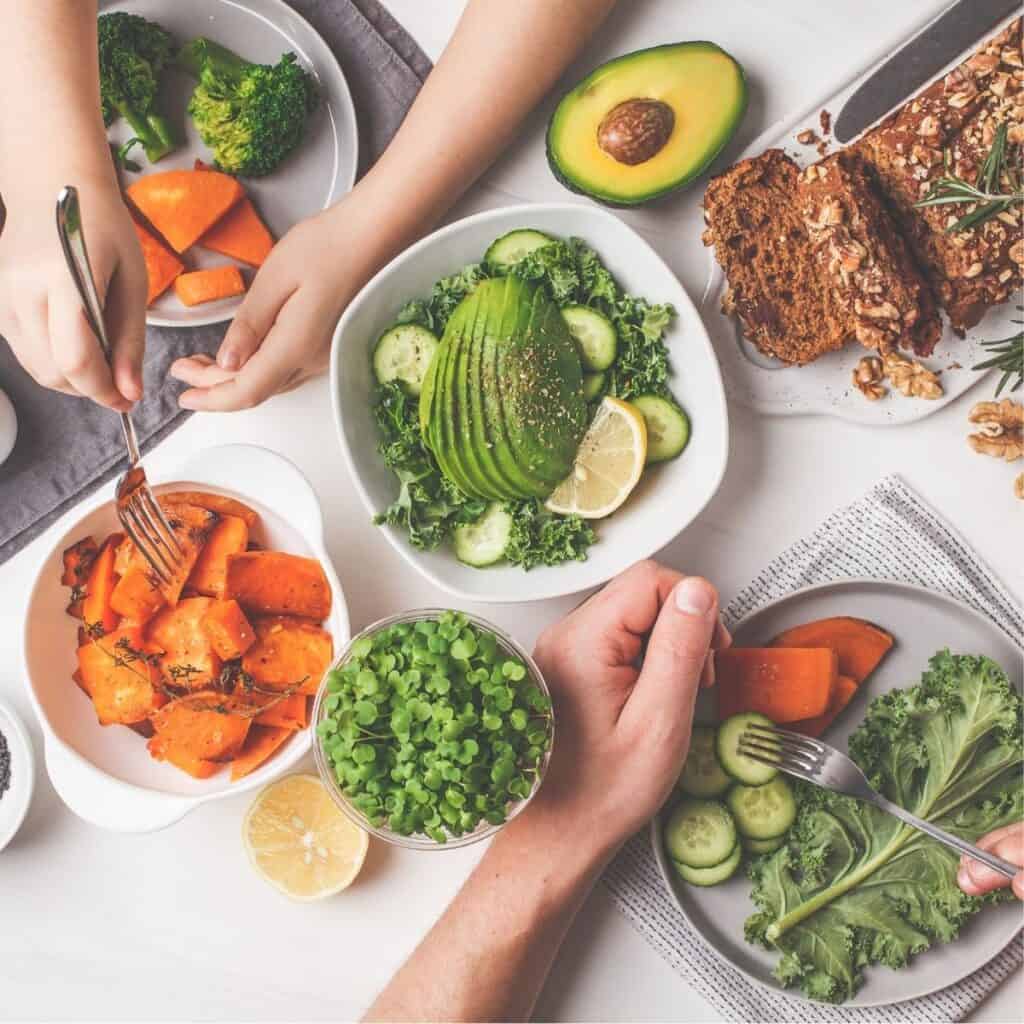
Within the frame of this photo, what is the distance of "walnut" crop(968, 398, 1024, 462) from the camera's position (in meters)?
1.49

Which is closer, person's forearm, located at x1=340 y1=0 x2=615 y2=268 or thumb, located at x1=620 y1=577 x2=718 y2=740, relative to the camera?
thumb, located at x1=620 y1=577 x2=718 y2=740

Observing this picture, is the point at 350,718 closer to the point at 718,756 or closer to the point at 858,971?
the point at 718,756

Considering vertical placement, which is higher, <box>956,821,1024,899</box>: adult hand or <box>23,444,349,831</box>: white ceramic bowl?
<box>956,821,1024,899</box>: adult hand

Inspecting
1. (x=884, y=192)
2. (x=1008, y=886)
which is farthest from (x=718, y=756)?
(x=884, y=192)

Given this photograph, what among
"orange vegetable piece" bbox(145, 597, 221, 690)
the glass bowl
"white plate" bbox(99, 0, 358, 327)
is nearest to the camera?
the glass bowl

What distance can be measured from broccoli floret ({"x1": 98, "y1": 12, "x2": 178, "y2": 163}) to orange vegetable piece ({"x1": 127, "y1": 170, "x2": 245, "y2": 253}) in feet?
0.25

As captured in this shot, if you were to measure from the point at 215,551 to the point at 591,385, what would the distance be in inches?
23.0

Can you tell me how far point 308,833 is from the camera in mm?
1525

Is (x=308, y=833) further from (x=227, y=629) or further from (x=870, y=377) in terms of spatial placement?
(x=870, y=377)

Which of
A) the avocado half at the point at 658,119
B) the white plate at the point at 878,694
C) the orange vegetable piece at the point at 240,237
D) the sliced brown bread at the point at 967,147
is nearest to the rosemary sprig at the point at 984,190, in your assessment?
the sliced brown bread at the point at 967,147

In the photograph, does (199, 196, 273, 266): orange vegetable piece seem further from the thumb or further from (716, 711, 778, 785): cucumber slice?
(716, 711, 778, 785): cucumber slice

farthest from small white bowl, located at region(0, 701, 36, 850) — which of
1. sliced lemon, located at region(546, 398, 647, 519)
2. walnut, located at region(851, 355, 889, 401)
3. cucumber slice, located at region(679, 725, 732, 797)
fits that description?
walnut, located at region(851, 355, 889, 401)

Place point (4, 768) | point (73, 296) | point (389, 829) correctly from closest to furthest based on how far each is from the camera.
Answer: point (73, 296)
point (389, 829)
point (4, 768)

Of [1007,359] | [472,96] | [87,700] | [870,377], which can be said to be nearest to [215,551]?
[87,700]
